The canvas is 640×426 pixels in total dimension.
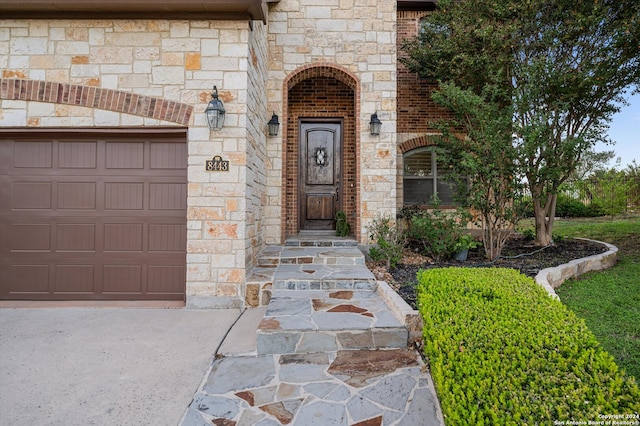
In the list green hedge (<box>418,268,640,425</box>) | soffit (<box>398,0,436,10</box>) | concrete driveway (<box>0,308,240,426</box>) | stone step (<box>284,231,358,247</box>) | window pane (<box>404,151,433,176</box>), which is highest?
soffit (<box>398,0,436,10</box>)

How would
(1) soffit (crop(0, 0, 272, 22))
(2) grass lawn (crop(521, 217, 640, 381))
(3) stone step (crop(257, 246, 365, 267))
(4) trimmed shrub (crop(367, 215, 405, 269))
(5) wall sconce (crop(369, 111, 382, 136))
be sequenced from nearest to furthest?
(2) grass lawn (crop(521, 217, 640, 381))
(1) soffit (crop(0, 0, 272, 22))
(3) stone step (crop(257, 246, 365, 267))
(4) trimmed shrub (crop(367, 215, 405, 269))
(5) wall sconce (crop(369, 111, 382, 136))

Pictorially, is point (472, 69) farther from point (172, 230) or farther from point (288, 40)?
point (172, 230)

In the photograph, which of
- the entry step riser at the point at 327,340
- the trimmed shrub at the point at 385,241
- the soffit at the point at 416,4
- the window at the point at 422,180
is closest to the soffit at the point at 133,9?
the trimmed shrub at the point at 385,241

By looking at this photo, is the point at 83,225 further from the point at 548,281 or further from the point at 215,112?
the point at 548,281

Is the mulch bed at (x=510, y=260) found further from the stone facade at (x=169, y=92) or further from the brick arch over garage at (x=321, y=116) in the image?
the stone facade at (x=169, y=92)

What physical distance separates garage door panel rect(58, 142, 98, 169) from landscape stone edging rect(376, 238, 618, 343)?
4126 mm

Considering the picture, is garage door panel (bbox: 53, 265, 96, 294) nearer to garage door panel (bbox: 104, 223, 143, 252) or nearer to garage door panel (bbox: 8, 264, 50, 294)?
garage door panel (bbox: 8, 264, 50, 294)

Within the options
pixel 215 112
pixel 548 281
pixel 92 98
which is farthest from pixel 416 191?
pixel 92 98

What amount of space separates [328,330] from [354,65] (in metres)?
4.86

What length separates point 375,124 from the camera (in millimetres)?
5883

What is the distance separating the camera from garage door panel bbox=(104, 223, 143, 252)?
4418 millimetres

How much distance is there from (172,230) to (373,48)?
4.63 metres

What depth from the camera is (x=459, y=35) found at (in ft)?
19.7

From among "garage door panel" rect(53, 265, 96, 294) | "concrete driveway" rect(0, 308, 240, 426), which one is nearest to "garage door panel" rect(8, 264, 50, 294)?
"garage door panel" rect(53, 265, 96, 294)
